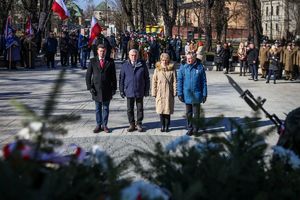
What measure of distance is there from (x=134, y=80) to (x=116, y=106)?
301 cm

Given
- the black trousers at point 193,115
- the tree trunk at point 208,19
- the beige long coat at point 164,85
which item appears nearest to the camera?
the black trousers at point 193,115

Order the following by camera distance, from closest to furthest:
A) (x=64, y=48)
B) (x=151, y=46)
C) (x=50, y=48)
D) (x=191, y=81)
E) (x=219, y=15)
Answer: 1. (x=191, y=81)
2. (x=50, y=48)
3. (x=64, y=48)
4. (x=151, y=46)
5. (x=219, y=15)

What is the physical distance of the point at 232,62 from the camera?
92.8 feet

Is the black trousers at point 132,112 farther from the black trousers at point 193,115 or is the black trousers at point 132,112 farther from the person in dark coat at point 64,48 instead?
the person in dark coat at point 64,48

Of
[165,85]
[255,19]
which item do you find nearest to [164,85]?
[165,85]

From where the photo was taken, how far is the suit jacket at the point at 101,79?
397 inches

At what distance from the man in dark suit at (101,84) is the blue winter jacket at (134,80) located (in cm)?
33

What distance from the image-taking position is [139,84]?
10.4 m

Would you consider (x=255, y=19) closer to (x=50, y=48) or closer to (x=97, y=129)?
(x=50, y=48)

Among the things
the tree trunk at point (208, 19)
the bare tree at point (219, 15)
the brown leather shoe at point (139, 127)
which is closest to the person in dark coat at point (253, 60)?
the tree trunk at point (208, 19)

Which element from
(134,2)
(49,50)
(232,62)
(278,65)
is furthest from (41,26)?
(134,2)

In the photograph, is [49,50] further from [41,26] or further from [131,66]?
[131,66]

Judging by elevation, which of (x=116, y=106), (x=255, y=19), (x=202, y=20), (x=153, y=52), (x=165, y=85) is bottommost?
(x=116, y=106)

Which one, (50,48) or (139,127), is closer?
(139,127)
